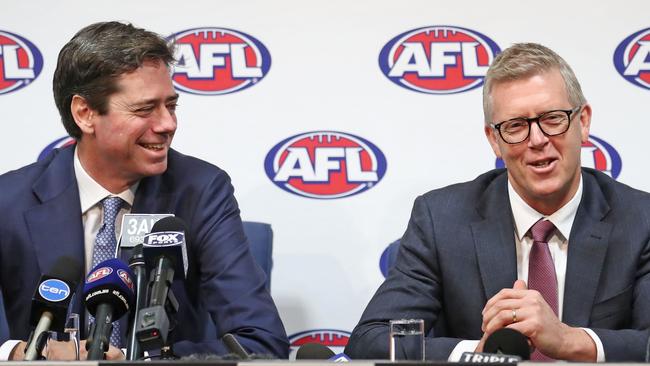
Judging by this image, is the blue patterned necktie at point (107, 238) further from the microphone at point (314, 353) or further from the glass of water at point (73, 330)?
the microphone at point (314, 353)

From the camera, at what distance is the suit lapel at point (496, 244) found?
111 inches

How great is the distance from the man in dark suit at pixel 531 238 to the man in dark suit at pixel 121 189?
1.56ft

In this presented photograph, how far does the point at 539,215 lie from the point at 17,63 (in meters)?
2.22

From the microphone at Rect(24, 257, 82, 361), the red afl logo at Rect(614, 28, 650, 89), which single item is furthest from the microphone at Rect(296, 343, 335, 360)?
the red afl logo at Rect(614, 28, 650, 89)

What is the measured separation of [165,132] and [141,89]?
16cm

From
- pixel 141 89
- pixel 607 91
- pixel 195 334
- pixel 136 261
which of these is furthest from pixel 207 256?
pixel 607 91

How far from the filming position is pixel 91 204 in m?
3.09

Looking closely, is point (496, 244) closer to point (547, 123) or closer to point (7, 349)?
point (547, 123)

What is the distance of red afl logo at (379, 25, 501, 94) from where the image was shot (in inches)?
149

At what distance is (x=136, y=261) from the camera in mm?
1985

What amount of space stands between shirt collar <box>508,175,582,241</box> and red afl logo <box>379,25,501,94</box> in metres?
0.96

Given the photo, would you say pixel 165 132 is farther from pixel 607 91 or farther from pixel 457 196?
pixel 607 91

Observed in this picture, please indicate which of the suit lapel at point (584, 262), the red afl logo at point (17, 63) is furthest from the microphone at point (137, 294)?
the red afl logo at point (17, 63)

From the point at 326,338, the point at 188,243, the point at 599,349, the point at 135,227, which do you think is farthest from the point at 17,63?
the point at 599,349
